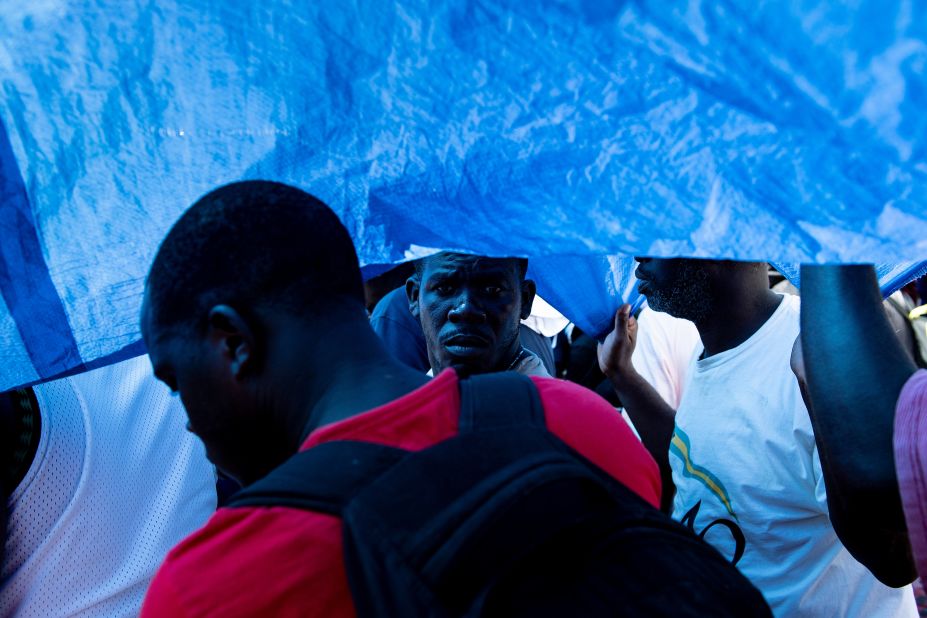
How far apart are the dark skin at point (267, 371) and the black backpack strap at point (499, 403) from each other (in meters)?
0.10

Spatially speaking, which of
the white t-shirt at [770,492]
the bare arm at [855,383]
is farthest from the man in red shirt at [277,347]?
the white t-shirt at [770,492]

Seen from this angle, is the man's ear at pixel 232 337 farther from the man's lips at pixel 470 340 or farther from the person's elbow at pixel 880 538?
the man's lips at pixel 470 340

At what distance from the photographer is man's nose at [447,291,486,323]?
8.80 feet

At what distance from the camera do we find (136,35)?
1335mm

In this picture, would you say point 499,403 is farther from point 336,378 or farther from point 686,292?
point 686,292

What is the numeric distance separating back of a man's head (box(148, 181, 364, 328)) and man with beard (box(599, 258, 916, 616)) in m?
1.41

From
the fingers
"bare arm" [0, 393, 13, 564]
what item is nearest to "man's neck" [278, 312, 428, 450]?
"bare arm" [0, 393, 13, 564]

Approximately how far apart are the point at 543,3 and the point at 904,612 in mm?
1909

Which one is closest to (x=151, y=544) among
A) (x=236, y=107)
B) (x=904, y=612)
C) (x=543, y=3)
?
(x=236, y=107)

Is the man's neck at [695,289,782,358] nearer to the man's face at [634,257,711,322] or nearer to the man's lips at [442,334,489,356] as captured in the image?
the man's face at [634,257,711,322]

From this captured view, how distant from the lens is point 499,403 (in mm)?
1148

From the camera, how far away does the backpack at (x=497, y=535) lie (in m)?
0.95

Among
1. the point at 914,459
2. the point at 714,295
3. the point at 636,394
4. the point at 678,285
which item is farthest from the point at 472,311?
the point at 914,459

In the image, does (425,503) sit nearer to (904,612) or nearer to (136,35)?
(136,35)
